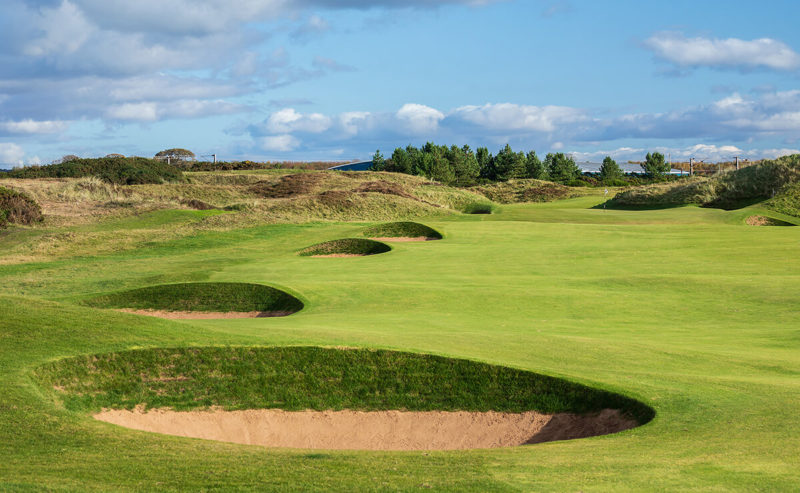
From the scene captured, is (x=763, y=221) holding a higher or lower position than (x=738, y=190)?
lower

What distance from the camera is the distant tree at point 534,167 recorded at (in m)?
88.8

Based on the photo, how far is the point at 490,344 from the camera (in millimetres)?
11328

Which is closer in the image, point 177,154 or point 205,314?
point 205,314

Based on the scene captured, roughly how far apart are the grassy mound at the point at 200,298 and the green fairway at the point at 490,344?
494 mm

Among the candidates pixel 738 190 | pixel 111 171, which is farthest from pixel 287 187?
pixel 738 190

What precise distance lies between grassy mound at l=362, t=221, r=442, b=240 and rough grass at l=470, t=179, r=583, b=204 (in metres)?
35.8

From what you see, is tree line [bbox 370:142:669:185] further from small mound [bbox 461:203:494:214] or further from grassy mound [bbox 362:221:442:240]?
grassy mound [bbox 362:221:442:240]

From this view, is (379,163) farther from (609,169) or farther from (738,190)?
(738,190)

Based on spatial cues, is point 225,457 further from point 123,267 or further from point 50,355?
point 123,267

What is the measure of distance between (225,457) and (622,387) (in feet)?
16.2

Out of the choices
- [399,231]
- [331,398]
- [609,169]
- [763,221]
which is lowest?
[331,398]

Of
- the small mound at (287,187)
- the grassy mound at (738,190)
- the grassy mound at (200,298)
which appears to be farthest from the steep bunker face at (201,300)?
the small mound at (287,187)

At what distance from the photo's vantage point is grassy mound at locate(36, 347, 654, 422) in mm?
9297

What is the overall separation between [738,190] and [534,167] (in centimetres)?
4068
